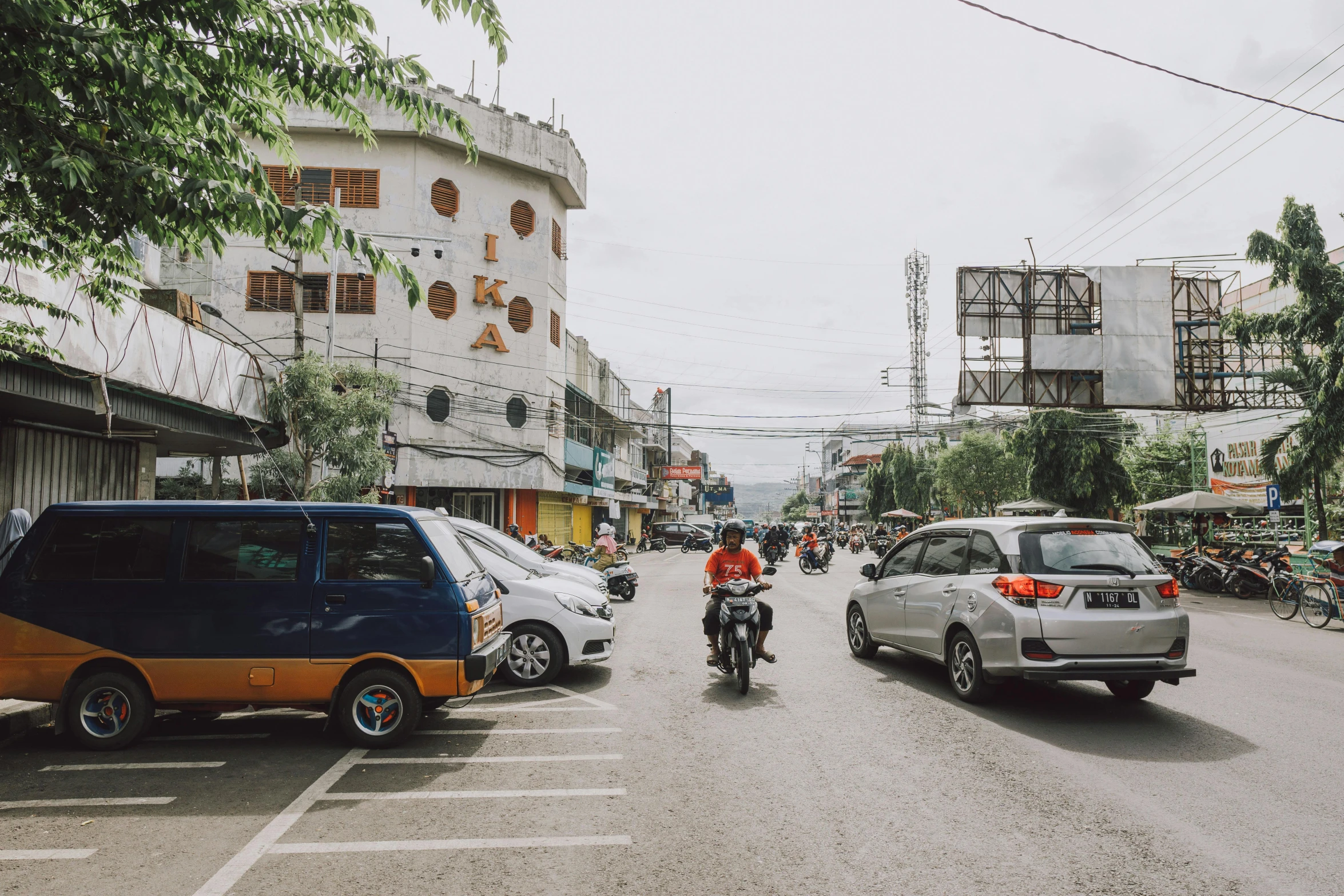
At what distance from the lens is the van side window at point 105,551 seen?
648 centimetres

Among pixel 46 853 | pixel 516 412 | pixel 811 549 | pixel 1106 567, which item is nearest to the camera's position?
pixel 46 853

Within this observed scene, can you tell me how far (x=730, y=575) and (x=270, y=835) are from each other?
5.27 m

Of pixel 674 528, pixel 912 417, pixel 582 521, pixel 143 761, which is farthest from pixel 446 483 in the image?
pixel 912 417

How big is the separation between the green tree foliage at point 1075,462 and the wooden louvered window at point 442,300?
75.1ft

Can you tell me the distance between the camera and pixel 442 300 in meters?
34.5

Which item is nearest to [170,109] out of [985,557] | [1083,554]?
[985,557]

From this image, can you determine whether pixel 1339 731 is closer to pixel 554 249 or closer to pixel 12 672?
pixel 12 672

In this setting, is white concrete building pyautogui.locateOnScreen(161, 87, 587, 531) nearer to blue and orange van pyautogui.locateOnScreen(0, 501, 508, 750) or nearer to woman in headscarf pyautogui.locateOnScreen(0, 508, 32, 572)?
woman in headscarf pyautogui.locateOnScreen(0, 508, 32, 572)

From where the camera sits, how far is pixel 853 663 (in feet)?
33.1

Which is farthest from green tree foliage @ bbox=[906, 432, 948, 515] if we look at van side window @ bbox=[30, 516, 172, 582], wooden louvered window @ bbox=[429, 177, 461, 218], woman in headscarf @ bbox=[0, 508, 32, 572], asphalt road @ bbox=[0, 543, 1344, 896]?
van side window @ bbox=[30, 516, 172, 582]

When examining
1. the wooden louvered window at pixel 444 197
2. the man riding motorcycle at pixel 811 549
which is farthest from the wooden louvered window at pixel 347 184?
the man riding motorcycle at pixel 811 549

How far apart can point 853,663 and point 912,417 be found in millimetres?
80683

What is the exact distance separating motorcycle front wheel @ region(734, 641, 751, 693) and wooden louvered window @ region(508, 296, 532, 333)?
29525 millimetres

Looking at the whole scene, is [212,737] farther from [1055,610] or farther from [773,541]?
[773,541]
